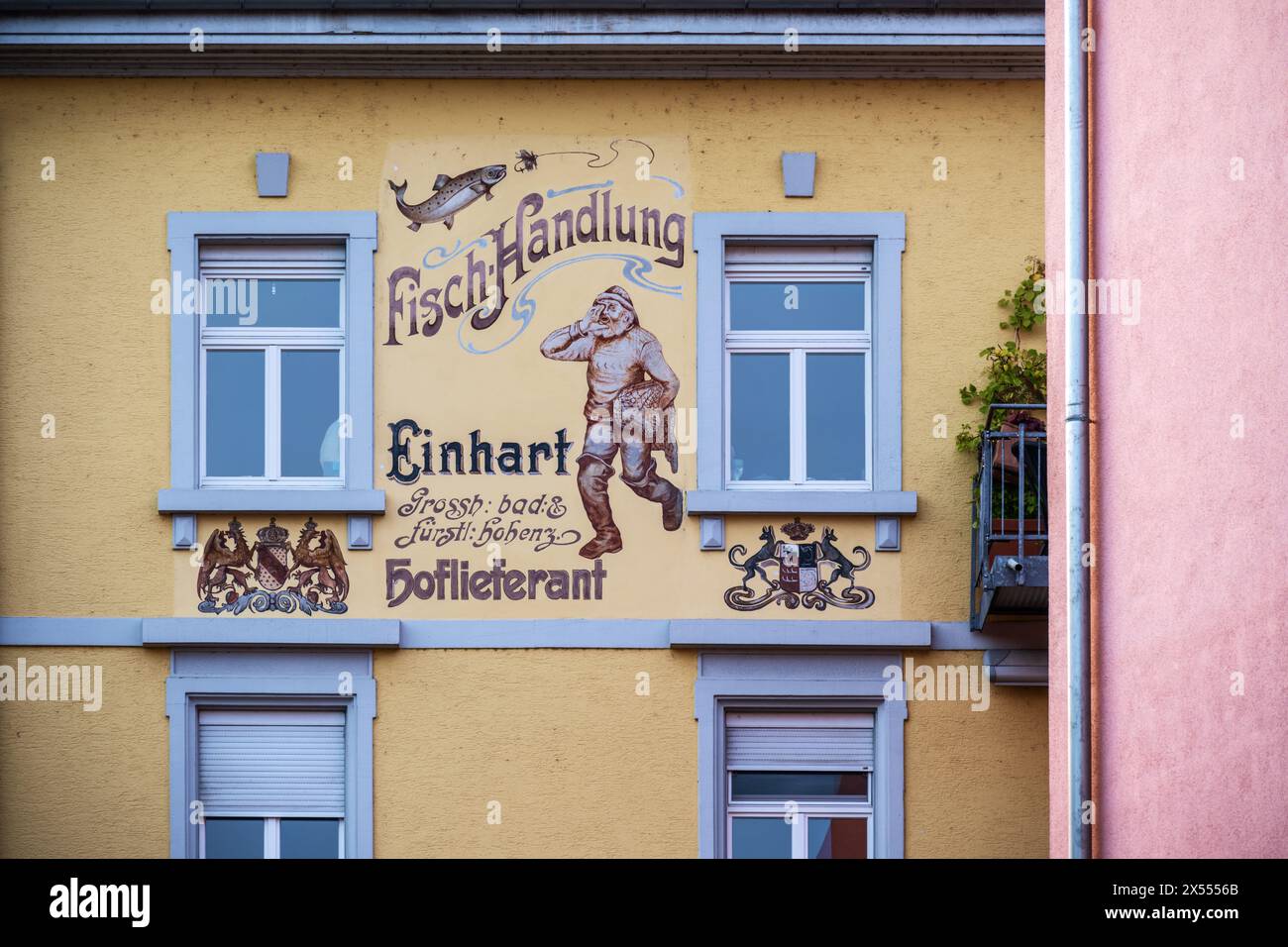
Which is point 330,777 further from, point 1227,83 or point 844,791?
point 1227,83

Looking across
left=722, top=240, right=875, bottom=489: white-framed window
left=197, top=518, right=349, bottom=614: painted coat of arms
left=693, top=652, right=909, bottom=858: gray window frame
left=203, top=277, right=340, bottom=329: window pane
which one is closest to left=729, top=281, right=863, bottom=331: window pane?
left=722, top=240, right=875, bottom=489: white-framed window

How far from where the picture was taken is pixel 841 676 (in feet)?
32.1

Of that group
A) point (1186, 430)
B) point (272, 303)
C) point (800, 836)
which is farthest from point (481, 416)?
point (1186, 430)

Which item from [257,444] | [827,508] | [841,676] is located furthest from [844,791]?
[257,444]

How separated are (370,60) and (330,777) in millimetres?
4019

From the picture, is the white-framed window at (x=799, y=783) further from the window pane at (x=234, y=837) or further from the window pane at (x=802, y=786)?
the window pane at (x=234, y=837)

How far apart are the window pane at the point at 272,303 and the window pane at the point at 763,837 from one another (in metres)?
3.65

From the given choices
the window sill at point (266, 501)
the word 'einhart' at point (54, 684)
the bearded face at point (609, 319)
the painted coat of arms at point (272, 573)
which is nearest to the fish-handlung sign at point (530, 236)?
the bearded face at point (609, 319)

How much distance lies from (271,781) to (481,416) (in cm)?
235

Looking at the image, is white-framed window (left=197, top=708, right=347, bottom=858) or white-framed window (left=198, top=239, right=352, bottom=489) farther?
white-framed window (left=198, top=239, right=352, bottom=489)

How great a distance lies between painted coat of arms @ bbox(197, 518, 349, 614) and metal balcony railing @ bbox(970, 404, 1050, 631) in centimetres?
348

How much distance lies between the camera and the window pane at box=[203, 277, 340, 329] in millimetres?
10133

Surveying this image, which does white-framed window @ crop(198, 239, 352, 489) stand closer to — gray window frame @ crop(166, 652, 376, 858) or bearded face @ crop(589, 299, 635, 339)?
gray window frame @ crop(166, 652, 376, 858)

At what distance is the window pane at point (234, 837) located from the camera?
983 centimetres
